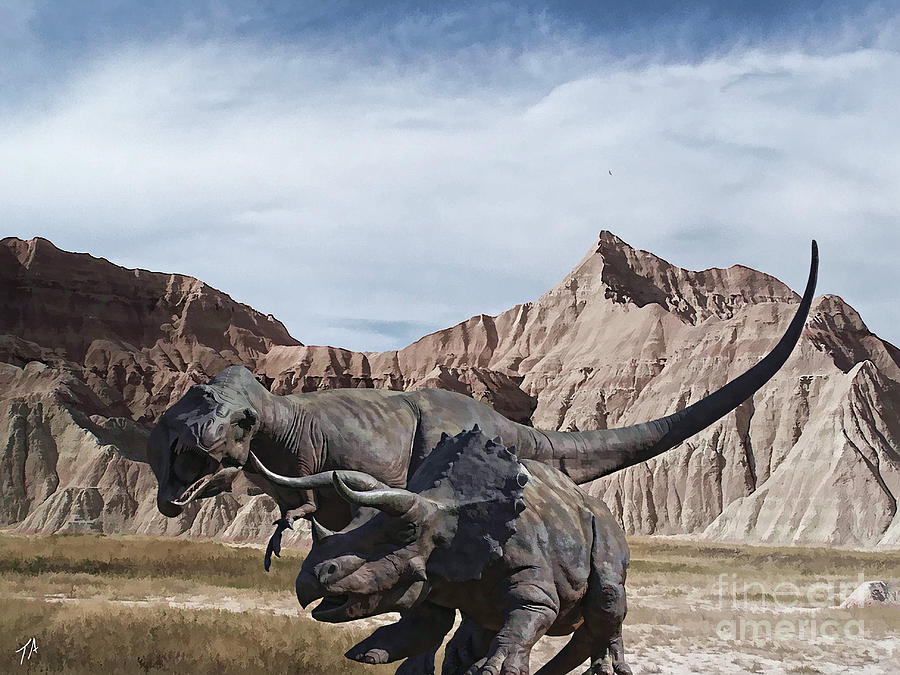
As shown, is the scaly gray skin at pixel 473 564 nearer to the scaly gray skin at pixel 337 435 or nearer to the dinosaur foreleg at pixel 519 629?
the dinosaur foreleg at pixel 519 629

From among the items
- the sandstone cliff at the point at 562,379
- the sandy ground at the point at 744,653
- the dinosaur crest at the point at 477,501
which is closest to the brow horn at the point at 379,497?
the dinosaur crest at the point at 477,501

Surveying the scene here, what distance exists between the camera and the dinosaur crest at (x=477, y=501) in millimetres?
4418

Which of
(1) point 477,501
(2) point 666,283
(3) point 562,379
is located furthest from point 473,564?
(2) point 666,283

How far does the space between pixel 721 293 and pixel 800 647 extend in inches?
3766

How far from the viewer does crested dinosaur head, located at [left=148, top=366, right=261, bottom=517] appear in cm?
529

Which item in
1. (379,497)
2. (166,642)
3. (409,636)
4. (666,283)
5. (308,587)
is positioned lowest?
(166,642)

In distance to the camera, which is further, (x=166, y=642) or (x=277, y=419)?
(x=166, y=642)

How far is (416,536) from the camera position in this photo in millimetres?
4312

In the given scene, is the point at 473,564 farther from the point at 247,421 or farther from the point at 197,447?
the point at 247,421

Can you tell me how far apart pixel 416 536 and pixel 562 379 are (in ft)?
257

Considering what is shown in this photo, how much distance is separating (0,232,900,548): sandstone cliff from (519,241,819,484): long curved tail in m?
37.6

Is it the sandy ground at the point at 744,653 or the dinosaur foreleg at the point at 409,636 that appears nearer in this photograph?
the dinosaur foreleg at the point at 409,636

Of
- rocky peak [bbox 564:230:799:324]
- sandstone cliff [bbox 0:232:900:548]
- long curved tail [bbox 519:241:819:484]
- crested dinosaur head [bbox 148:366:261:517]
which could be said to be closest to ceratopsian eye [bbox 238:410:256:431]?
crested dinosaur head [bbox 148:366:261:517]
